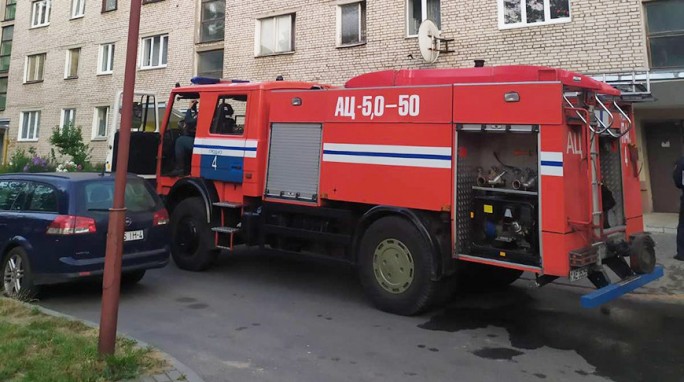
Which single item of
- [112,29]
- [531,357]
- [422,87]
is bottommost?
[531,357]

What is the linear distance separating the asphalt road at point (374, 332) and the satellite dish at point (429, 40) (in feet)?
22.6

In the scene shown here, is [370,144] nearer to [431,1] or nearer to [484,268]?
[484,268]

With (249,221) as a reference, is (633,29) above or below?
above

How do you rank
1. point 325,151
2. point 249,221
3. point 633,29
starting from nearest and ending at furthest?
point 325,151 < point 249,221 < point 633,29

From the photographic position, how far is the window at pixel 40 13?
2680 cm

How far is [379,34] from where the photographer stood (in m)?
14.3

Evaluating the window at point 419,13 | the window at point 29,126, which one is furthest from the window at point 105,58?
the window at point 419,13

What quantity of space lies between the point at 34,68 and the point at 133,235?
2522 centimetres

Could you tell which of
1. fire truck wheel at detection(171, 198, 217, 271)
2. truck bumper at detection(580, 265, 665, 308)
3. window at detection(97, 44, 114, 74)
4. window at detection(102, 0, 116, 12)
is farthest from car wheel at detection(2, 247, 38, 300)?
window at detection(102, 0, 116, 12)

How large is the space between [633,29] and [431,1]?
16.5ft

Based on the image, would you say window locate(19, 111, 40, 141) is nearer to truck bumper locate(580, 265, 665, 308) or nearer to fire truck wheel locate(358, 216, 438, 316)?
fire truck wheel locate(358, 216, 438, 316)

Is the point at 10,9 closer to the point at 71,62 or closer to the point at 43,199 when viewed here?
the point at 71,62

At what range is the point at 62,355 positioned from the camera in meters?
4.23

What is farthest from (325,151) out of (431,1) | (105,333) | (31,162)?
(31,162)
